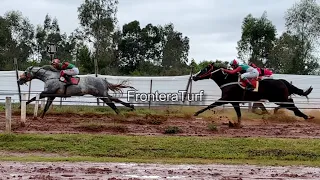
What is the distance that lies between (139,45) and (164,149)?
1816 inches

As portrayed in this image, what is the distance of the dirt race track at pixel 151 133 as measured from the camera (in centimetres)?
1058

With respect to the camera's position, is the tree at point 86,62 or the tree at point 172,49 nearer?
the tree at point 86,62

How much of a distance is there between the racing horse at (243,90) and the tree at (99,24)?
26.3 m

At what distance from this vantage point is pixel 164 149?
48.3 ft

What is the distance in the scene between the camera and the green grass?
1386cm

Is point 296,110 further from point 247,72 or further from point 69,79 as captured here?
point 69,79

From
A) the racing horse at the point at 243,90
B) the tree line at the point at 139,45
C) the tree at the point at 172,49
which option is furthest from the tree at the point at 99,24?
the racing horse at the point at 243,90

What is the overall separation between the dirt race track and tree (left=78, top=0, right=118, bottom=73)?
26732mm

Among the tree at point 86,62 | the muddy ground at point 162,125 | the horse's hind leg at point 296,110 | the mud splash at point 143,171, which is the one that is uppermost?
the tree at point 86,62

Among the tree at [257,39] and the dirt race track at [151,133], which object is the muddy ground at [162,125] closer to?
the dirt race track at [151,133]

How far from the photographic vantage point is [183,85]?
26312mm

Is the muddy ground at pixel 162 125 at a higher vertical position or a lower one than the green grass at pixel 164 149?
higher

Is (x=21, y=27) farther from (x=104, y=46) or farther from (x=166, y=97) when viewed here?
(x=166, y=97)

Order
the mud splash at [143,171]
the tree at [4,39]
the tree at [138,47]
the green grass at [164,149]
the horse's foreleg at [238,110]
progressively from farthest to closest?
the tree at [138,47]
the tree at [4,39]
the horse's foreleg at [238,110]
the green grass at [164,149]
the mud splash at [143,171]
